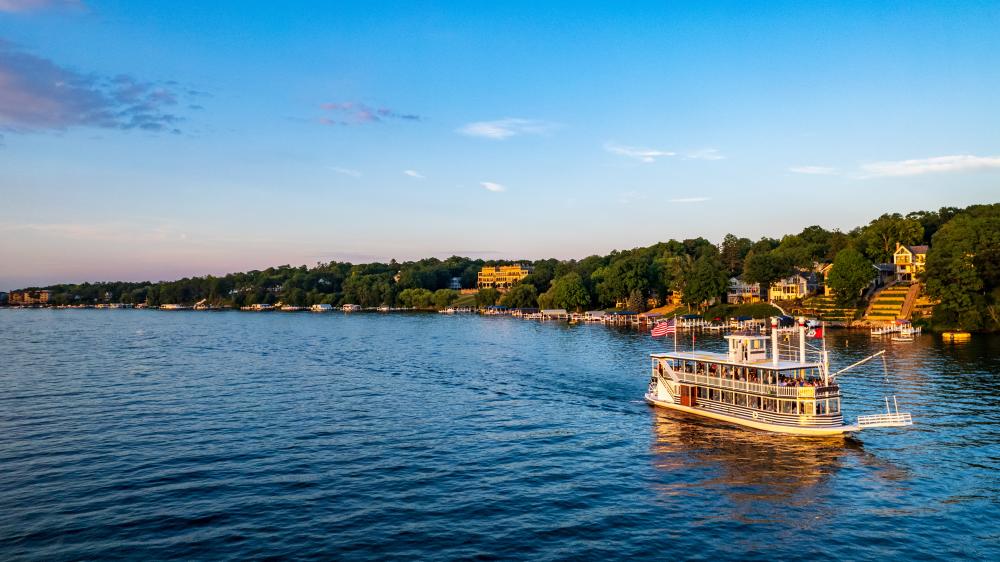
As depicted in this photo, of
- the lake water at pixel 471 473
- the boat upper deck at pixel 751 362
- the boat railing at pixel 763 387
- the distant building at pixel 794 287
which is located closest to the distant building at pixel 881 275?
the distant building at pixel 794 287

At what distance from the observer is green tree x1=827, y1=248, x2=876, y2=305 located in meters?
153

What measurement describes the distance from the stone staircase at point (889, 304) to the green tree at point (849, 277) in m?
4.98

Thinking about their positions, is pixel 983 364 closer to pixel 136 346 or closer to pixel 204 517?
pixel 204 517

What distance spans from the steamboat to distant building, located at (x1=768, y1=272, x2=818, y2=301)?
5275 inches

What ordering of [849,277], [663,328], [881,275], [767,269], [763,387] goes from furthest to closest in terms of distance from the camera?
[767,269], [881,275], [849,277], [663,328], [763,387]

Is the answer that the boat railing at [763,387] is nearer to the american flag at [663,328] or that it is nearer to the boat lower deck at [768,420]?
the boat lower deck at [768,420]

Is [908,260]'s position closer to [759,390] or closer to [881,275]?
[881,275]

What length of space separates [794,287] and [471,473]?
6599 inches

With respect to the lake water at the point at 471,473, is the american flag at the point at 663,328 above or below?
above

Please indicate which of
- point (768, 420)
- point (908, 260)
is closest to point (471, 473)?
point (768, 420)

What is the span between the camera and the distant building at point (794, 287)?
18112 cm

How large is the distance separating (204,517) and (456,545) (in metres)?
13.6

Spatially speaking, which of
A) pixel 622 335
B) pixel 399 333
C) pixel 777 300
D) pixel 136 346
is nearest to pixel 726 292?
pixel 777 300

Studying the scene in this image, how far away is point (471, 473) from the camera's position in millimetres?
40562
